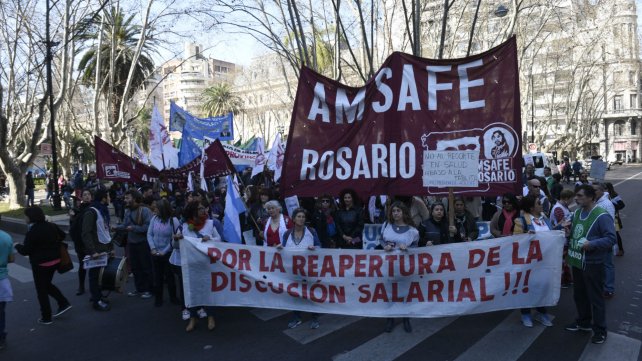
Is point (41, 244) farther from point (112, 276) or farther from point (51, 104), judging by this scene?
point (51, 104)

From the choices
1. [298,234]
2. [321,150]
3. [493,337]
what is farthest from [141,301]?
[493,337]

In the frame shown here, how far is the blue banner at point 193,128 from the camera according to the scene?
12.7 metres

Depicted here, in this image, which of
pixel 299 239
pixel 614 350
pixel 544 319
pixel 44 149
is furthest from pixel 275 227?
pixel 44 149

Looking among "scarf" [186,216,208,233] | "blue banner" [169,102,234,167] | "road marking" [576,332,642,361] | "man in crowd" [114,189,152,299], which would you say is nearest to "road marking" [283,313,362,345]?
"scarf" [186,216,208,233]

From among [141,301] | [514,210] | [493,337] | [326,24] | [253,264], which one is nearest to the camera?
[493,337]

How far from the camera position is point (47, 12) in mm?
16234

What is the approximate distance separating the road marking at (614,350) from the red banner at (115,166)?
28.4 feet

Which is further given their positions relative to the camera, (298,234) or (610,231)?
(298,234)

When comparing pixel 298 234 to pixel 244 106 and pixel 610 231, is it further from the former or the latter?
pixel 244 106

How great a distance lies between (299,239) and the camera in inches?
229

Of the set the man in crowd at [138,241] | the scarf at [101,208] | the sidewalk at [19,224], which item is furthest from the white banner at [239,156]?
the scarf at [101,208]

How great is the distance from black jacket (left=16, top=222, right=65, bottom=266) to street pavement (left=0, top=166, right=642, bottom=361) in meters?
0.89

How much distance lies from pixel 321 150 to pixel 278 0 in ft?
38.9

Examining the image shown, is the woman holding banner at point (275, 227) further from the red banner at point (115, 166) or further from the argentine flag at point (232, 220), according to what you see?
the red banner at point (115, 166)
